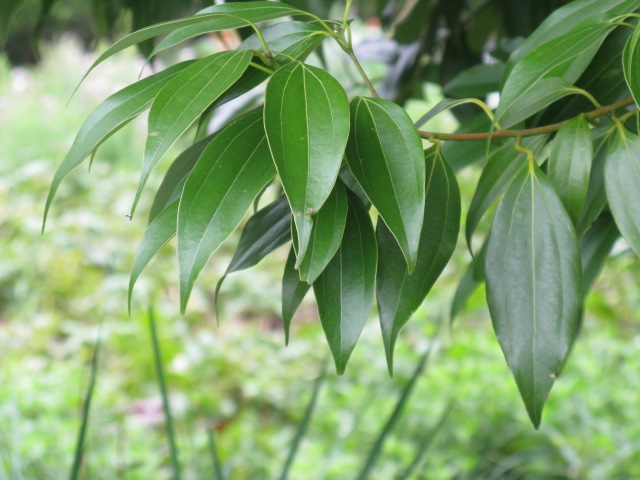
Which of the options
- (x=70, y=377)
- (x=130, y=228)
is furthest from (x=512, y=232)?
(x=130, y=228)

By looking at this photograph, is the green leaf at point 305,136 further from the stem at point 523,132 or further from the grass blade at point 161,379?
the grass blade at point 161,379

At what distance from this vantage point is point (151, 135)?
339 millimetres

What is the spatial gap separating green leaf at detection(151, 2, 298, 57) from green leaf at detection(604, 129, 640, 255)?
0.19 m

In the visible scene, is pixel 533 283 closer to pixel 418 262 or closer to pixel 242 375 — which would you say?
pixel 418 262

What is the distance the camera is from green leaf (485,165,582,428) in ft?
1.24

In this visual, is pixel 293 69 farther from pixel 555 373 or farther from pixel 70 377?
pixel 70 377

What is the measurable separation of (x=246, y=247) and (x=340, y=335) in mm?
90

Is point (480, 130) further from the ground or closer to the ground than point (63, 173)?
closer to the ground

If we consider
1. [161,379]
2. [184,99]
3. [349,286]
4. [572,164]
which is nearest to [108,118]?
[184,99]

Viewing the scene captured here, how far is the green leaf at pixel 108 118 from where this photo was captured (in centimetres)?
35

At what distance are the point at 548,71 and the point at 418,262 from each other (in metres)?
0.12

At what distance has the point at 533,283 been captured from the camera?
39 cm

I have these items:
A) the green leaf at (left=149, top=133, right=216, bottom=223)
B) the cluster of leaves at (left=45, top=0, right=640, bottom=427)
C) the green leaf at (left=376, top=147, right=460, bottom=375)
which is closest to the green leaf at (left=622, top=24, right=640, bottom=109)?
the cluster of leaves at (left=45, top=0, right=640, bottom=427)

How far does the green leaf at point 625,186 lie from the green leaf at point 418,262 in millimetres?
81
